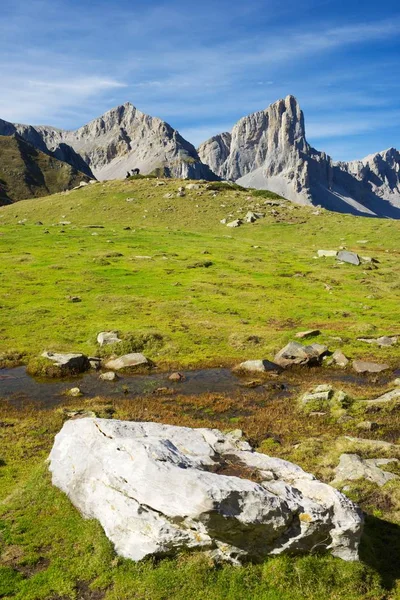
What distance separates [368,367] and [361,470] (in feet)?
59.7

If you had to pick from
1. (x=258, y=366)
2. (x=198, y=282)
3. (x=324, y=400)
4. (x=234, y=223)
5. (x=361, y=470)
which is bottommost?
(x=258, y=366)

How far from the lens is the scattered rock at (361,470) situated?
1866 centimetres

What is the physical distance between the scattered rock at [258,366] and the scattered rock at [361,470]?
15.5 m

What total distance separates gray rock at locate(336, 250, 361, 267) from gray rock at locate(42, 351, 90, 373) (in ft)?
180

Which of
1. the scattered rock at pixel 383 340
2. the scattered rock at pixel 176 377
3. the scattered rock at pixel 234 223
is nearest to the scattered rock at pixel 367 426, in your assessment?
the scattered rock at pixel 176 377

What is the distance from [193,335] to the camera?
143 ft

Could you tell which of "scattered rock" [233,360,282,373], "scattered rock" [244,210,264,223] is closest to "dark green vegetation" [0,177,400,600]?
"scattered rock" [244,210,264,223]

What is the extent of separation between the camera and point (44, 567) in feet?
45.0

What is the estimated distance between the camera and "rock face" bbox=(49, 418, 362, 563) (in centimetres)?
1278

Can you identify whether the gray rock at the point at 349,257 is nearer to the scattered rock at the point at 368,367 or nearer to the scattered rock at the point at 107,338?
the scattered rock at the point at 368,367

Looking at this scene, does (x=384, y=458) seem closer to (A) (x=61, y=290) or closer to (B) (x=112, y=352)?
(B) (x=112, y=352)

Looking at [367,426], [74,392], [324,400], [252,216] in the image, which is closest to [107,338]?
[74,392]

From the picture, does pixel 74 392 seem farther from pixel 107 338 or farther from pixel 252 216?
pixel 252 216

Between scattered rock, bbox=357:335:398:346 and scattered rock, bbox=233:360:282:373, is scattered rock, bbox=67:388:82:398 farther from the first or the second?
scattered rock, bbox=357:335:398:346
